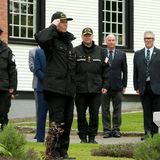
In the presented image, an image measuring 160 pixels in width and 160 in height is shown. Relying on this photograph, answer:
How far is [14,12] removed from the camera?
21266 millimetres

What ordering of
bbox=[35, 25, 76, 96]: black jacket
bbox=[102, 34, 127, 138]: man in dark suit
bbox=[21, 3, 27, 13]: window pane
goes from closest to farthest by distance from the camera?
1. bbox=[35, 25, 76, 96]: black jacket
2. bbox=[102, 34, 127, 138]: man in dark suit
3. bbox=[21, 3, 27, 13]: window pane

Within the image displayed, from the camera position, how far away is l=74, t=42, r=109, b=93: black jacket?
13.0m

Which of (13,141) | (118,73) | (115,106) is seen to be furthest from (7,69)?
(13,141)

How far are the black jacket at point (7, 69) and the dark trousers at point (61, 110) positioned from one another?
260cm

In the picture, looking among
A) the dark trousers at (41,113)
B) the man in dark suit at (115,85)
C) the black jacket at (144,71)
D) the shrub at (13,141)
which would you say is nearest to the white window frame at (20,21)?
the man in dark suit at (115,85)

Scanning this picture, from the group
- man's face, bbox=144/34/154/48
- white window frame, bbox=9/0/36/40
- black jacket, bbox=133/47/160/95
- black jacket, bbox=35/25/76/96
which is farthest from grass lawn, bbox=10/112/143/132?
black jacket, bbox=35/25/76/96

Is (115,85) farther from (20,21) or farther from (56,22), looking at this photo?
(20,21)

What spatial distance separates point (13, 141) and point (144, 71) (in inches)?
240

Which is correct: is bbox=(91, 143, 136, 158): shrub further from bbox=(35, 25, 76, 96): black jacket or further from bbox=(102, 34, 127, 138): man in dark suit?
bbox=(102, 34, 127, 138): man in dark suit

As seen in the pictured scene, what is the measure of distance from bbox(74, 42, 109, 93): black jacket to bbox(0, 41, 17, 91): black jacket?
1.29m

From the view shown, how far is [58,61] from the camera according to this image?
32.1 ft

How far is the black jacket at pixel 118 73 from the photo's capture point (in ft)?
50.8

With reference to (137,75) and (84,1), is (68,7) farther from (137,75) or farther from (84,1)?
(137,75)

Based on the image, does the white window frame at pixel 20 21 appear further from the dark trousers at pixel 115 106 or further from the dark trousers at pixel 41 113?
the dark trousers at pixel 41 113
